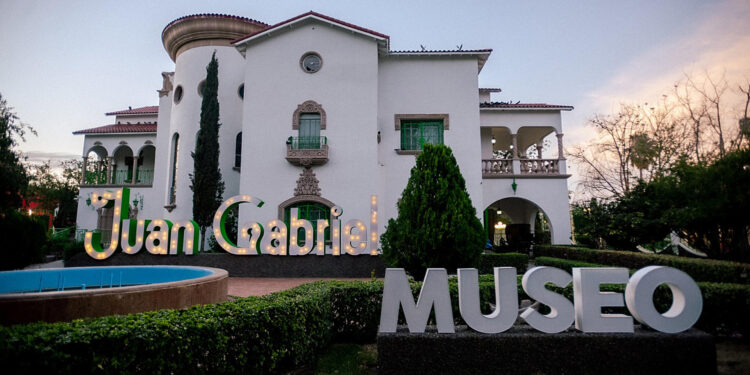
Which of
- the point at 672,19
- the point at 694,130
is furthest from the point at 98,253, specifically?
the point at 694,130

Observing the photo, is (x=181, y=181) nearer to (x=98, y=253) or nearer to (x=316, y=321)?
(x=98, y=253)

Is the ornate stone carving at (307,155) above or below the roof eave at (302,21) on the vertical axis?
below

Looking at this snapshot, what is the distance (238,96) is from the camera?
21422 mm

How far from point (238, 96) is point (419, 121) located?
10.2 meters

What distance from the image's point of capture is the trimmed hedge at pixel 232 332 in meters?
3.51

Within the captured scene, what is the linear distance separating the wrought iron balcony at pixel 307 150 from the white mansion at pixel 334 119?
0.05 m

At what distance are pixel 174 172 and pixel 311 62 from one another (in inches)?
414

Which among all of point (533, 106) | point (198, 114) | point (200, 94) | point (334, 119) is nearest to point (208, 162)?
point (198, 114)

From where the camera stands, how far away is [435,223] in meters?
8.99

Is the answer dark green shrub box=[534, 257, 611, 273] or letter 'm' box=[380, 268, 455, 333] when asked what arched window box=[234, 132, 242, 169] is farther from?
letter 'm' box=[380, 268, 455, 333]

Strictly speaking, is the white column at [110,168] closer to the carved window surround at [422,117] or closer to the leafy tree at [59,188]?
the leafy tree at [59,188]

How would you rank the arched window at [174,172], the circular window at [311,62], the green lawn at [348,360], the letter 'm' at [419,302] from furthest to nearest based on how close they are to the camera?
1. the arched window at [174,172]
2. the circular window at [311,62]
3. the green lawn at [348,360]
4. the letter 'm' at [419,302]

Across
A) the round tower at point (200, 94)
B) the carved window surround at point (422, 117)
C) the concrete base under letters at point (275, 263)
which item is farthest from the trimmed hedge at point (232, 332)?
the round tower at point (200, 94)

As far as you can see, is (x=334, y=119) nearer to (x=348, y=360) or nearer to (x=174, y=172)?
(x=174, y=172)
